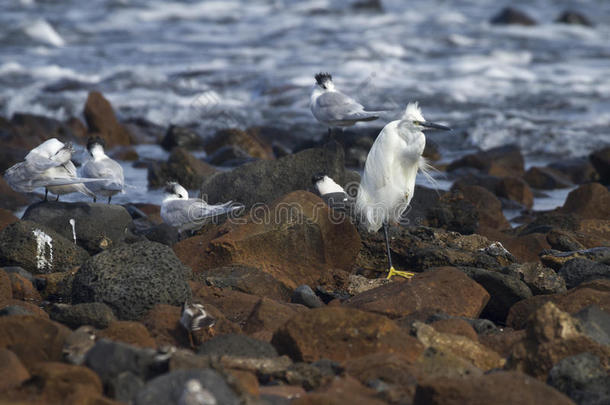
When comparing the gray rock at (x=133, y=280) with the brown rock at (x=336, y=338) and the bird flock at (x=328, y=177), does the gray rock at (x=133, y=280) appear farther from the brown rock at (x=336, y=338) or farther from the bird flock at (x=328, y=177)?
the bird flock at (x=328, y=177)

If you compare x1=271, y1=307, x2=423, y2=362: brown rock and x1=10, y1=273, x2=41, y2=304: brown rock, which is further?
x1=10, y1=273, x2=41, y2=304: brown rock

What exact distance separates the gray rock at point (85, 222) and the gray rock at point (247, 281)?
A: 1.74 meters

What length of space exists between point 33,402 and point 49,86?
16.7 metres

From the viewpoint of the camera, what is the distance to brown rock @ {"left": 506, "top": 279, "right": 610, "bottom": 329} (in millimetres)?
5676

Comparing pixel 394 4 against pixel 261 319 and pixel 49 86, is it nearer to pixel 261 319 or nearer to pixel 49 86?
pixel 49 86

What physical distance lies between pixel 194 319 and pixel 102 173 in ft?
13.2

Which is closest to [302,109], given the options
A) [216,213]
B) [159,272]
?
[216,213]

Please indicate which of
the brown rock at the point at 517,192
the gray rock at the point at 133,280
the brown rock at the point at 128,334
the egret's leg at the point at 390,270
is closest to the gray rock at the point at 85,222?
the gray rock at the point at 133,280

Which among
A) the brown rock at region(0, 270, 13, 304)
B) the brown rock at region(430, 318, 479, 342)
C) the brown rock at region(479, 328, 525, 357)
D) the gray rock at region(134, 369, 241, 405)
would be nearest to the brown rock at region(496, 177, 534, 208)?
the brown rock at region(479, 328, 525, 357)

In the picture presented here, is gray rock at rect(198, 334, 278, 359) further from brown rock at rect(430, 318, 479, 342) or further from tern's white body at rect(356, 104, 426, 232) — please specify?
tern's white body at rect(356, 104, 426, 232)

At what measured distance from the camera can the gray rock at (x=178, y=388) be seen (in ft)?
12.0

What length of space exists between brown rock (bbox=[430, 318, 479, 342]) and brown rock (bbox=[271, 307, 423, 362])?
0.40 metres

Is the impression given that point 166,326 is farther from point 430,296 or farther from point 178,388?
point 430,296

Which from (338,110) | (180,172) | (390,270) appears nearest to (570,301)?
(390,270)
